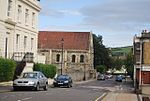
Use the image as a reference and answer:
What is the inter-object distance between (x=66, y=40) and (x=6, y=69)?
70775 millimetres

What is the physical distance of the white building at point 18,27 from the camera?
45966 mm

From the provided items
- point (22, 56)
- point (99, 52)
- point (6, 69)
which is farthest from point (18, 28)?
point (99, 52)

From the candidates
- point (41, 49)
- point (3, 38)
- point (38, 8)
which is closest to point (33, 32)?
point (38, 8)

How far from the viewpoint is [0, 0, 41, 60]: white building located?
4597cm

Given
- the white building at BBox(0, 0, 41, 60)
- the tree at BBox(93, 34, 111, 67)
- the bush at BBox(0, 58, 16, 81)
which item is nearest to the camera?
the bush at BBox(0, 58, 16, 81)

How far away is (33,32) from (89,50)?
2153 inches

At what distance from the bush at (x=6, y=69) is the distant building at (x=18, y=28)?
4466 millimetres

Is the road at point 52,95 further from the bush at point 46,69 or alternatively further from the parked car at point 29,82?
the bush at point 46,69

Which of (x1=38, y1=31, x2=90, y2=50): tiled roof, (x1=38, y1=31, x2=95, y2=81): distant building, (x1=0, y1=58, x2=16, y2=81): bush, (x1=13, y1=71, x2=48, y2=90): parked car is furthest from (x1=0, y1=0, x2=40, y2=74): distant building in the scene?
(x1=38, y1=31, x2=90, y2=50): tiled roof

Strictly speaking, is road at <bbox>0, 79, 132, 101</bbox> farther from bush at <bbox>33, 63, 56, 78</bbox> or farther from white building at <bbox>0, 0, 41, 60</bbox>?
bush at <bbox>33, 63, 56, 78</bbox>

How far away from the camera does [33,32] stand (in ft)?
190

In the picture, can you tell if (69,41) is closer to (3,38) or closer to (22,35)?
(22,35)

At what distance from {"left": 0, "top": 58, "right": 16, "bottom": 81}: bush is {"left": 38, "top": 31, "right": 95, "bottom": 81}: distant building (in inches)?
2552

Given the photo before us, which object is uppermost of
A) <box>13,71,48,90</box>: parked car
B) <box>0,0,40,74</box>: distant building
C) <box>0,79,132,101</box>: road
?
<box>0,0,40,74</box>: distant building
